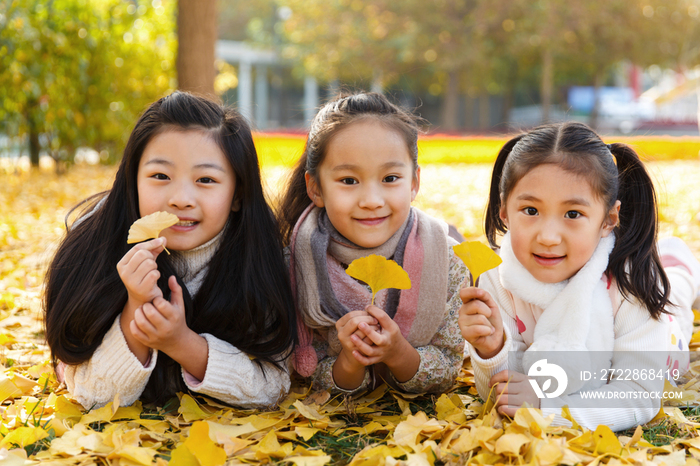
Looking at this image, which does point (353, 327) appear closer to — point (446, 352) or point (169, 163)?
point (446, 352)

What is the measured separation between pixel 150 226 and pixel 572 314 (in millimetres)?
1249

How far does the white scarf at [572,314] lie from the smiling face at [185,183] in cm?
94

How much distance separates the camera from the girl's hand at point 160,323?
1.70 metres

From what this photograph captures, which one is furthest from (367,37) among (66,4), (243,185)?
(243,185)

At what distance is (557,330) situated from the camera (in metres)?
1.92

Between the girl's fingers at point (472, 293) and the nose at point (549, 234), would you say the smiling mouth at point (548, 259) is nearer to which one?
the nose at point (549, 234)

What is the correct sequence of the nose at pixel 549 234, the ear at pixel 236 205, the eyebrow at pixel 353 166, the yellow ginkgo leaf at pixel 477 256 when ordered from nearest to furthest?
the yellow ginkgo leaf at pixel 477 256 → the nose at pixel 549 234 → the eyebrow at pixel 353 166 → the ear at pixel 236 205

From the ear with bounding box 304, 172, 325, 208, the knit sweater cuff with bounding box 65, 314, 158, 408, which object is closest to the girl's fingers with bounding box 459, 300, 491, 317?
the ear with bounding box 304, 172, 325, 208

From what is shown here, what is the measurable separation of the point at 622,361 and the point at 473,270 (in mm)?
614

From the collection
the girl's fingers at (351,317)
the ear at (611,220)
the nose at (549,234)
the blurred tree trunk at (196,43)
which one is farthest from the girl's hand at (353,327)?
the blurred tree trunk at (196,43)

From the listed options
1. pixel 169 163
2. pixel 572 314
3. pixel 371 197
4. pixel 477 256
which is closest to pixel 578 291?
pixel 572 314

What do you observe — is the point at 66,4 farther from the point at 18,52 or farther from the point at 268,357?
the point at 268,357

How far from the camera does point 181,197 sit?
1859mm

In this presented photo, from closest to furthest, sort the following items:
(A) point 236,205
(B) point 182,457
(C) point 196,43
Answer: (B) point 182,457 < (A) point 236,205 < (C) point 196,43
